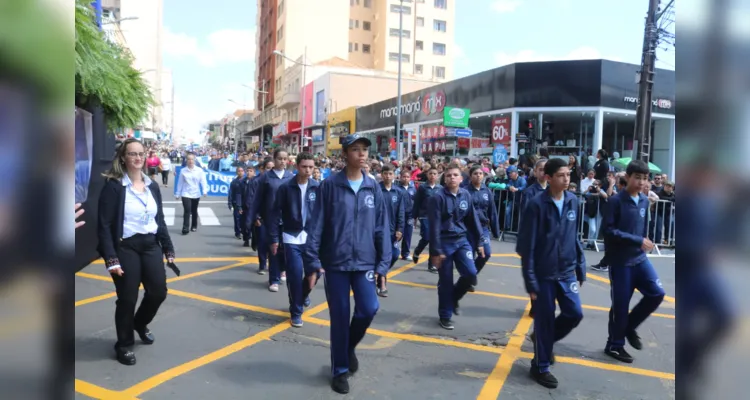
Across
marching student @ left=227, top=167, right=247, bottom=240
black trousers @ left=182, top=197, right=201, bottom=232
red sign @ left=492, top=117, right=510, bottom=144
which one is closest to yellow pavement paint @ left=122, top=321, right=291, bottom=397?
marching student @ left=227, top=167, right=247, bottom=240

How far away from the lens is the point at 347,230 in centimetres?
434

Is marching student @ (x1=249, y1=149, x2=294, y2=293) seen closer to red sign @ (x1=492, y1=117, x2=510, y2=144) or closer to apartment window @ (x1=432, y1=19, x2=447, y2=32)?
red sign @ (x1=492, y1=117, x2=510, y2=144)

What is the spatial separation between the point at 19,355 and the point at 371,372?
12.9ft

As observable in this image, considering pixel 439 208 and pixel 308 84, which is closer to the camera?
pixel 439 208

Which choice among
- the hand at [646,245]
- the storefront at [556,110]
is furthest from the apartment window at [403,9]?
the hand at [646,245]

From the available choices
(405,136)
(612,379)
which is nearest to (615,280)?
(612,379)

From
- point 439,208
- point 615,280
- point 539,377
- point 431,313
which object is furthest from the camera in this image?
point 431,313

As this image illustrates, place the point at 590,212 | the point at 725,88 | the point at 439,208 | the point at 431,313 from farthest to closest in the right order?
the point at 590,212, the point at 431,313, the point at 439,208, the point at 725,88

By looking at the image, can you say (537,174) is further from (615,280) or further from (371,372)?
(371,372)

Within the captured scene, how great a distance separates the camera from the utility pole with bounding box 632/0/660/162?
38.0 ft

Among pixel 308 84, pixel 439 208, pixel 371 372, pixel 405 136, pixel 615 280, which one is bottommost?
pixel 371 372

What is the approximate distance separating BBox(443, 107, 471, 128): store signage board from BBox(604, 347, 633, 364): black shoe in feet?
56.7

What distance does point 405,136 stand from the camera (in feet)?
112

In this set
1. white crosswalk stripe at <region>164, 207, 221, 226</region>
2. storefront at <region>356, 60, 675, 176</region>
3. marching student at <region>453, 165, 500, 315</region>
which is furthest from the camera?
storefront at <region>356, 60, 675, 176</region>
